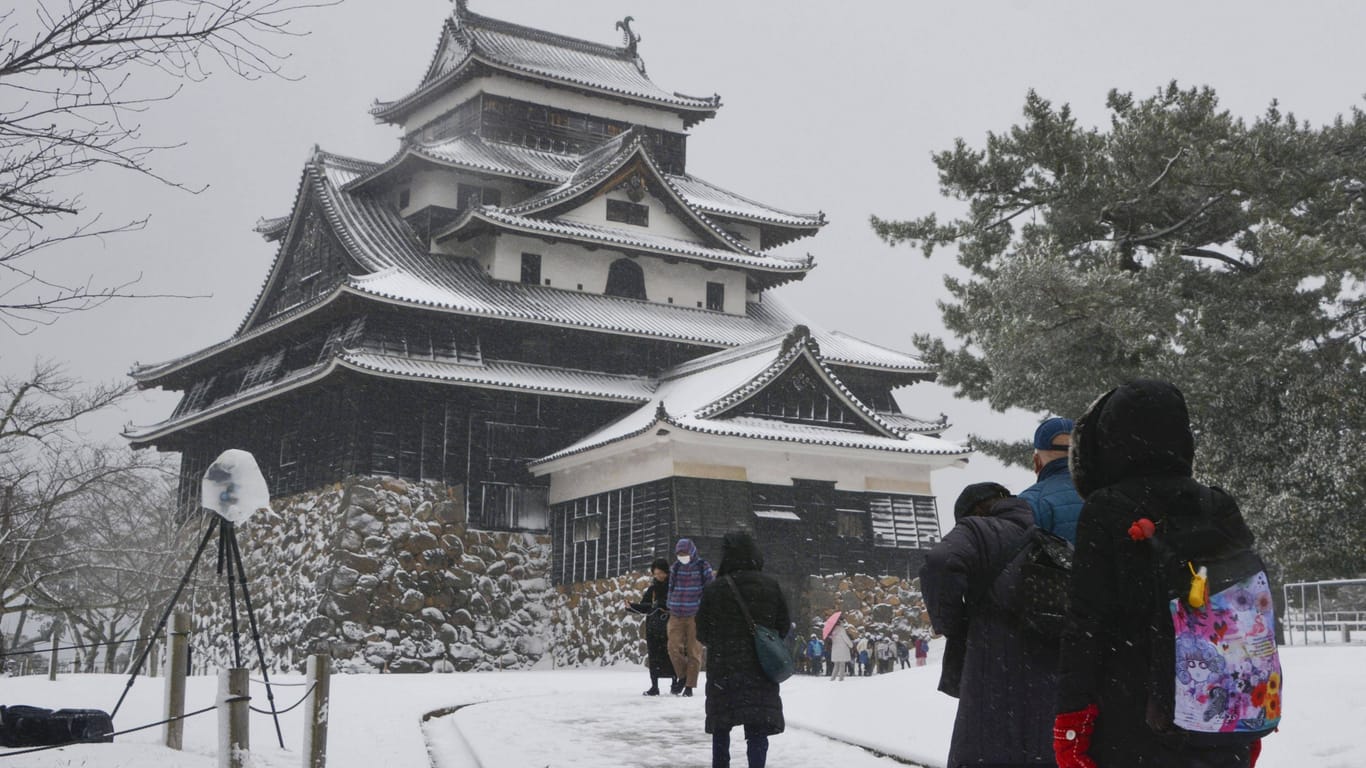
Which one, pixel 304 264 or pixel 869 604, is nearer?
pixel 869 604

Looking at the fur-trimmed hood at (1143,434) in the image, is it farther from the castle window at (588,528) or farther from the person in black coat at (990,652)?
the castle window at (588,528)

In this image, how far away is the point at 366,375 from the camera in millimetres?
24500

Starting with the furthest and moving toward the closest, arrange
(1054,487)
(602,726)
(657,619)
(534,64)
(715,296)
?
(534,64)
(715,296)
(657,619)
(602,726)
(1054,487)

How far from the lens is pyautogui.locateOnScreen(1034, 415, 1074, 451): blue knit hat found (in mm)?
5133

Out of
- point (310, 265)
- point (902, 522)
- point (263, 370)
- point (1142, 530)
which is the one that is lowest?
point (1142, 530)

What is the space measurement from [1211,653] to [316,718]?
6.31 metres

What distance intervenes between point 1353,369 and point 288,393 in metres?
19.4

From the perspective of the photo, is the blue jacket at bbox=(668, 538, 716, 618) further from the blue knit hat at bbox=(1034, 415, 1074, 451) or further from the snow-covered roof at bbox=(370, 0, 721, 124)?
the snow-covered roof at bbox=(370, 0, 721, 124)

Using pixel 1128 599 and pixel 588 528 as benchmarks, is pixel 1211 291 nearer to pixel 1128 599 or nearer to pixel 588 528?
pixel 588 528

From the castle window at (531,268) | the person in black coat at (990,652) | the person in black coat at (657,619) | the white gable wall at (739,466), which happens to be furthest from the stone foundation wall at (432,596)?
the person in black coat at (990,652)

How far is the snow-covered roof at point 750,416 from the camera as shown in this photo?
2362 cm

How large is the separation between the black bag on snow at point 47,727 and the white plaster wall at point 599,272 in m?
19.7

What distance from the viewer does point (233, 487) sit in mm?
9438

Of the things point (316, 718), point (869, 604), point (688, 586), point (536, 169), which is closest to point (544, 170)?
point (536, 169)
